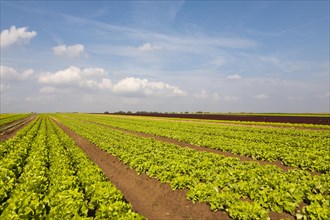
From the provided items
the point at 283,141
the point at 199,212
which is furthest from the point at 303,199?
the point at 283,141

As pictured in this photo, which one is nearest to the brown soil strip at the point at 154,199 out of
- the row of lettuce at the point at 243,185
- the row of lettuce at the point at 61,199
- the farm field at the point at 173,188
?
the farm field at the point at 173,188

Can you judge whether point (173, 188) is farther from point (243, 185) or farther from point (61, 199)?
point (61, 199)

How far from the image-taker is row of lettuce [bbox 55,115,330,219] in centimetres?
858

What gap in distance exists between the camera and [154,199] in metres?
11.3

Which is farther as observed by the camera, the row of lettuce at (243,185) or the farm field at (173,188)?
the row of lettuce at (243,185)

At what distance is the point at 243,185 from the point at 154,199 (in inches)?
150

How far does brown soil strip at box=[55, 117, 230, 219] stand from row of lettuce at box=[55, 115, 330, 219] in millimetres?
290

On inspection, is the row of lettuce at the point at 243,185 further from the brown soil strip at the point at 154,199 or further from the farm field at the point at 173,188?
the brown soil strip at the point at 154,199

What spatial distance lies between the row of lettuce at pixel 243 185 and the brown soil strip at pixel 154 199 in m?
0.29

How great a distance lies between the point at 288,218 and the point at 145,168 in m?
7.94

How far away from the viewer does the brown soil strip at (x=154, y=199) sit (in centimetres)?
965

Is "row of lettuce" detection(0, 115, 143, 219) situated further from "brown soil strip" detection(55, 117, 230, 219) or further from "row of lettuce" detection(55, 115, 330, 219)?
"row of lettuce" detection(55, 115, 330, 219)

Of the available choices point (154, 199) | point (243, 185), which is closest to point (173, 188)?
point (154, 199)

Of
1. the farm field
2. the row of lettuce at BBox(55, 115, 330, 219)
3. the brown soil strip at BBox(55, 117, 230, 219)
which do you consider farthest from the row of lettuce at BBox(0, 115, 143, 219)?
the row of lettuce at BBox(55, 115, 330, 219)
